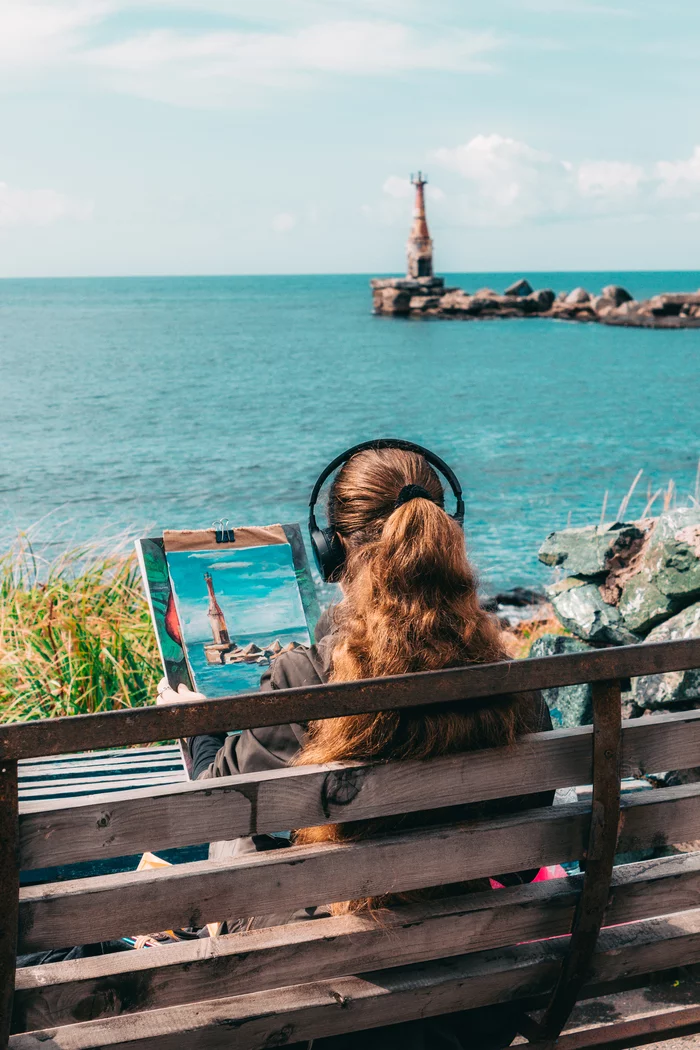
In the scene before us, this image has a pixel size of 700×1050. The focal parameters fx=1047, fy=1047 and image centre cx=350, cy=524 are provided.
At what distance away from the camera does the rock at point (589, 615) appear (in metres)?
4.51

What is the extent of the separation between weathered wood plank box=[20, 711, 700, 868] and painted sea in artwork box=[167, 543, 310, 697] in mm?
1489

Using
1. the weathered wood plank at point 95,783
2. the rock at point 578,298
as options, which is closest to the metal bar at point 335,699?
the weathered wood plank at point 95,783

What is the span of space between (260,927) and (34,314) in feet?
347

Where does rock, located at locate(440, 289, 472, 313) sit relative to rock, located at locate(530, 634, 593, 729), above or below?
above

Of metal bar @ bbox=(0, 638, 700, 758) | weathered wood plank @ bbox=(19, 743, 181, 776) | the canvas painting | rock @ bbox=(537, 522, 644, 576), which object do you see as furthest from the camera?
rock @ bbox=(537, 522, 644, 576)

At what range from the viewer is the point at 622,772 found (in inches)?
69.5

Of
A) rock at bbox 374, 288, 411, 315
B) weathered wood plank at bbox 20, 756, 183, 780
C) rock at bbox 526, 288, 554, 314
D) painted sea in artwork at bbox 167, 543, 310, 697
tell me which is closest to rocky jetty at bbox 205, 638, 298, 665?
painted sea in artwork at bbox 167, 543, 310, 697

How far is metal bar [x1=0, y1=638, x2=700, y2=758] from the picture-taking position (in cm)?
137

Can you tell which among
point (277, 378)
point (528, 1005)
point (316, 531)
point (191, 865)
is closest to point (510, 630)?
point (316, 531)

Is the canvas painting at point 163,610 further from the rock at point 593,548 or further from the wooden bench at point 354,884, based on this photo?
the rock at point 593,548

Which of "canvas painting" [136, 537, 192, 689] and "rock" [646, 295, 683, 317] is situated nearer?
"canvas painting" [136, 537, 192, 689]

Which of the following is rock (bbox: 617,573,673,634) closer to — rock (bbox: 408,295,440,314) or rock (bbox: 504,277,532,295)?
rock (bbox: 408,295,440,314)

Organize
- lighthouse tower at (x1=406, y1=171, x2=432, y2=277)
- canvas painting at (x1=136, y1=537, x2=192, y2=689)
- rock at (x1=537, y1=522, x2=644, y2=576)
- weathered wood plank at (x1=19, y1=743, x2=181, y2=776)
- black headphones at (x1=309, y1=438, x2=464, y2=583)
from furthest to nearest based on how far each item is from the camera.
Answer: lighthouse tower at (x1=406, y1=171, x2=432, y2=277)
rock at (x1=537, y1=522, x2=644, y2=576)
weathered wood plank at (x1=19, y1=743, x2=181, y2=776)
canvas painting at (x1=136, y1=537, x2=192, y2=689)
black headphones at (x1=309, y1=438, x2=464, y2=583)

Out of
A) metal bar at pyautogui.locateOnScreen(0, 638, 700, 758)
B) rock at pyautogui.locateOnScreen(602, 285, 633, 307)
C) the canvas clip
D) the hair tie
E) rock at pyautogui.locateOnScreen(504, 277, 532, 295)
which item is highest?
rock at pyautogui.locateOnScreen(504, 277, 532, 295)
